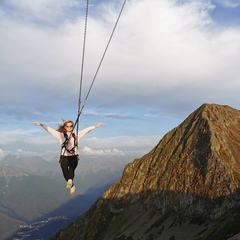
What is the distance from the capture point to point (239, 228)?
218 ft

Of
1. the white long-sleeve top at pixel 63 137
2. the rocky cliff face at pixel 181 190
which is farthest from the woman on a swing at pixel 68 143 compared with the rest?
the rocky cliff face at pixel 181 190

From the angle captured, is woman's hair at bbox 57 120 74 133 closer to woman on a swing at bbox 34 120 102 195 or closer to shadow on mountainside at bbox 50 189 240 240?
woman on a swing at bbox 34 120 102 195

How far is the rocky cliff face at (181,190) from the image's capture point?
103250mm

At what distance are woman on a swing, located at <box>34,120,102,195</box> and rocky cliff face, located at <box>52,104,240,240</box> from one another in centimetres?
6143

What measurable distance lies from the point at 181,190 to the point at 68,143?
112261mm

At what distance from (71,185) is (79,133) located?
306cm

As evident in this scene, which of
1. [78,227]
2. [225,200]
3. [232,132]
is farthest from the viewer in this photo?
[78,227]

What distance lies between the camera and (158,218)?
122 metres

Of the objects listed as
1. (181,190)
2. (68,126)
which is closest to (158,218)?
(181,190)

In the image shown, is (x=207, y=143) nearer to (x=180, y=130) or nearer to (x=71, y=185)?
(x=180, y=130)

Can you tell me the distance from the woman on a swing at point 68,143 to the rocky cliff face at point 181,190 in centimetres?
6143

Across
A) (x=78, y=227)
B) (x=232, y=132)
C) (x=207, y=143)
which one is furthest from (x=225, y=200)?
(x=78, y=227)

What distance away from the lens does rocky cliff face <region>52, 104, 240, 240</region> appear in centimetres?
10325

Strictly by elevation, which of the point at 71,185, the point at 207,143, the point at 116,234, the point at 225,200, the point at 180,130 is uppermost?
the point at 180,130
